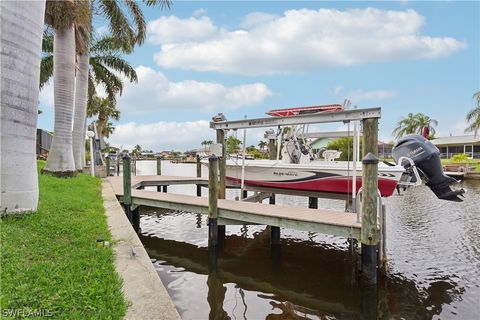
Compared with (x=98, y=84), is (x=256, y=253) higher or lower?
lower

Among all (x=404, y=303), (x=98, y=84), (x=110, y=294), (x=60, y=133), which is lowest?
(x=404, y=303)

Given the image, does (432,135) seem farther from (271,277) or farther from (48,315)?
(48,315)

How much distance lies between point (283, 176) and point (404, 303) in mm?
6872

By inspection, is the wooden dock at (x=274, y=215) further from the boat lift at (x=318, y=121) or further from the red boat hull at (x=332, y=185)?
the red boat hull at (x=332, y=185)

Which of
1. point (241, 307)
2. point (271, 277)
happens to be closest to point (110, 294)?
point (241, 307)

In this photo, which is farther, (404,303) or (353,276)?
(353,276)

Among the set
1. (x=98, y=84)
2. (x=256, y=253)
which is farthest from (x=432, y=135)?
(x=256, y=253)

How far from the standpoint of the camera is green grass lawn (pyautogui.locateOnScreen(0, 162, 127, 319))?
340 centimetres

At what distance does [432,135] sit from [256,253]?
57147 millimetres

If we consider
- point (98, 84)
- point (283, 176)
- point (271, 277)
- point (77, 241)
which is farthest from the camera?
point (98, 84)

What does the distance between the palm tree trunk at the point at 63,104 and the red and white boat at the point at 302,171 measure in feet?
20.6

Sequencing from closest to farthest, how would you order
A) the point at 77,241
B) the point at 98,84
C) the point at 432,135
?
the point at 77,241
the point at 98,84
the point at 432,135

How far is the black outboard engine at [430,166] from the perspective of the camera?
7137 millimetres

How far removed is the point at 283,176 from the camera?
A: 1241cm
